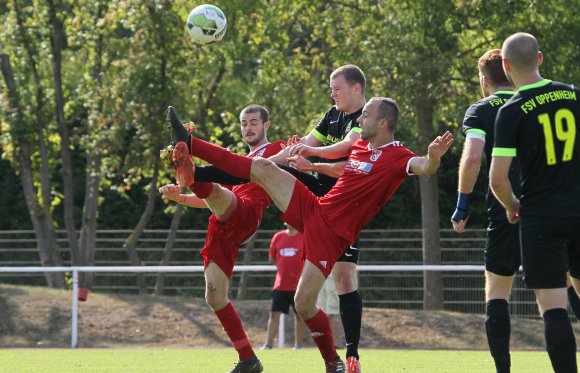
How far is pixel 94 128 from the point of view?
2272 cm

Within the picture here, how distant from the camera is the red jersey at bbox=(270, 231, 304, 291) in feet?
55.0

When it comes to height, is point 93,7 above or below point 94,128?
above

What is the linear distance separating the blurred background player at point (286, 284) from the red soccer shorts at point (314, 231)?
8282 millimetres

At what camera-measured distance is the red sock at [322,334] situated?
843cm

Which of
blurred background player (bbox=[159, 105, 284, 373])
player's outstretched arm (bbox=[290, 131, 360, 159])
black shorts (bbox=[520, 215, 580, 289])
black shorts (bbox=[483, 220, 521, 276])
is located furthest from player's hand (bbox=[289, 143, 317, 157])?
black shorts (bbox=[520, 215, 580, 289])

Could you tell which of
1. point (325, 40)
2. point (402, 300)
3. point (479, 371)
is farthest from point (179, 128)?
point (325, 40)

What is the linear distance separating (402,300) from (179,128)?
13.6m

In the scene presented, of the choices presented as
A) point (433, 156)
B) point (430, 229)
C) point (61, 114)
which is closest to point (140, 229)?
point (61, 114)

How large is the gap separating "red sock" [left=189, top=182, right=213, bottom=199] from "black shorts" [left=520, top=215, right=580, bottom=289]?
3090 millimetres

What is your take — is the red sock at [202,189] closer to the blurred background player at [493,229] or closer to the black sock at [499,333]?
the blurred background player at [493,229]

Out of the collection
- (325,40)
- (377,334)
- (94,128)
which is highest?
(325,40)

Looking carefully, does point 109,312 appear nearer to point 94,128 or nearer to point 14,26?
point 94,128

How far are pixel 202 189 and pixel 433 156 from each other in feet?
6.35

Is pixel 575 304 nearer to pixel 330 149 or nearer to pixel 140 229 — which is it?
pixel 330 149
